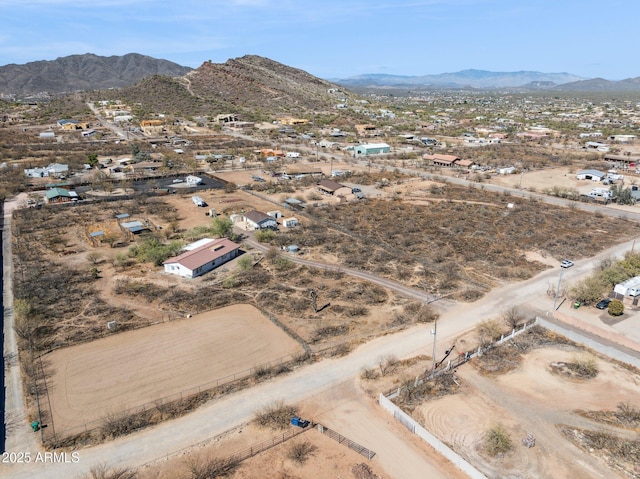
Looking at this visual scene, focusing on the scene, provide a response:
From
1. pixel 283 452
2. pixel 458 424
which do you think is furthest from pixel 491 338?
pixel 283 452

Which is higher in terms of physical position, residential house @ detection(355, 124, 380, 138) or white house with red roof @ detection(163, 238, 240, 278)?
residential house @ detection(355, 124, 380, 138)

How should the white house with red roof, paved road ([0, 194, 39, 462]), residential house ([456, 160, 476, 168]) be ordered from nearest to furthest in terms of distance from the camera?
1. paved road ([0, 194, 39, 462])
2. the white house with red roof
3. residential house ([456, 160, 476, 168])

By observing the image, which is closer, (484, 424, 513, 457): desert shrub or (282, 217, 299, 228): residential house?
(484, 424, 513, 457): desert shrub

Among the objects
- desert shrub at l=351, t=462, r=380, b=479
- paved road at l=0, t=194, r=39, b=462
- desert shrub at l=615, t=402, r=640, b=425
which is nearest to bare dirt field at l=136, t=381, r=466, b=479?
desert shrub at l=351, t=462, r=380, b=479

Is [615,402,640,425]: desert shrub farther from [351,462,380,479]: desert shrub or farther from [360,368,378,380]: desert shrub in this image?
[351,462,380,479]: desert shrub

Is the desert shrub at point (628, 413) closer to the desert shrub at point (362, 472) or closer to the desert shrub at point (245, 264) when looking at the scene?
the desert shrub at point (362, 472)

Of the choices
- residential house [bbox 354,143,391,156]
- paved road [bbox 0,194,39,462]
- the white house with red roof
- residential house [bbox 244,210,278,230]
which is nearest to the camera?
paved road [bbox 0,194,39,462]
